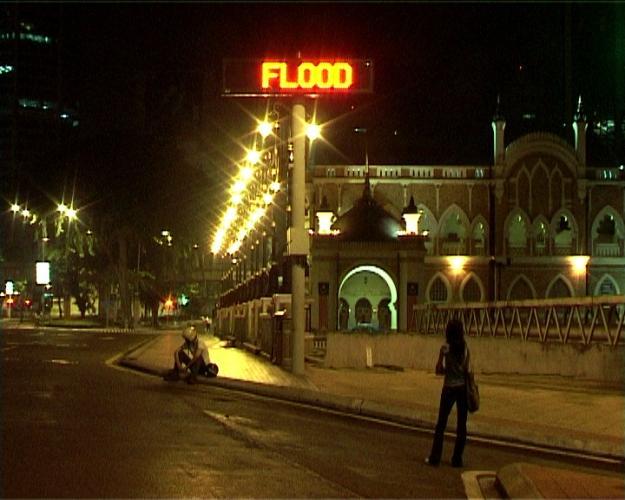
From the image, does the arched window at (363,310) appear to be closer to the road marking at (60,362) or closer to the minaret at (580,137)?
the minaret at (580,137)

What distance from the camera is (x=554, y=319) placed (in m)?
27.2

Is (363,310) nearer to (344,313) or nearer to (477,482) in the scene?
(344,313)

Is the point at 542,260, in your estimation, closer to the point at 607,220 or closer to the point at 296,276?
the point at 607,220

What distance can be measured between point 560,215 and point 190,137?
26240 mm

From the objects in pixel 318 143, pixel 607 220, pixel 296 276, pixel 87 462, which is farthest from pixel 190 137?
pixel 87 462

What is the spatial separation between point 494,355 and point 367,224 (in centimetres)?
3550

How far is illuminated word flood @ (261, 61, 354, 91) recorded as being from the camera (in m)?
25.3

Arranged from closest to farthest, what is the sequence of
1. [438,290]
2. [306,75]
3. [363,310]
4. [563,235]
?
[306,75] → [363,310] → [438,290] → [563,235]

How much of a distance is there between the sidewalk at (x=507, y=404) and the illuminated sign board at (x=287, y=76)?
263 inches

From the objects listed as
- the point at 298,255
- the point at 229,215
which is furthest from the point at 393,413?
the point at 229,215

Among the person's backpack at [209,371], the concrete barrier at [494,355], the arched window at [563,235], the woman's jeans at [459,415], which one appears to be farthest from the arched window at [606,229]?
the woman's jeans at [459,415]

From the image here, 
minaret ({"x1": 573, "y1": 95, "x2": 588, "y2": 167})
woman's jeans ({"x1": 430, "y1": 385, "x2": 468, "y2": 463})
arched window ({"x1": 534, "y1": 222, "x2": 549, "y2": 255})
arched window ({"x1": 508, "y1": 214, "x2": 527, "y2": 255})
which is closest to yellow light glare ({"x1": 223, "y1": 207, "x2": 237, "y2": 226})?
arched window ({"x1": 508, "y1": 214, "x2": 527, "y2": 255})

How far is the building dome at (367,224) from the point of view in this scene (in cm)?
6225

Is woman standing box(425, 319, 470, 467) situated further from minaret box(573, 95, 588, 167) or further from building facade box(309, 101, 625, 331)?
minaret box(573, 95, 588, 167)
